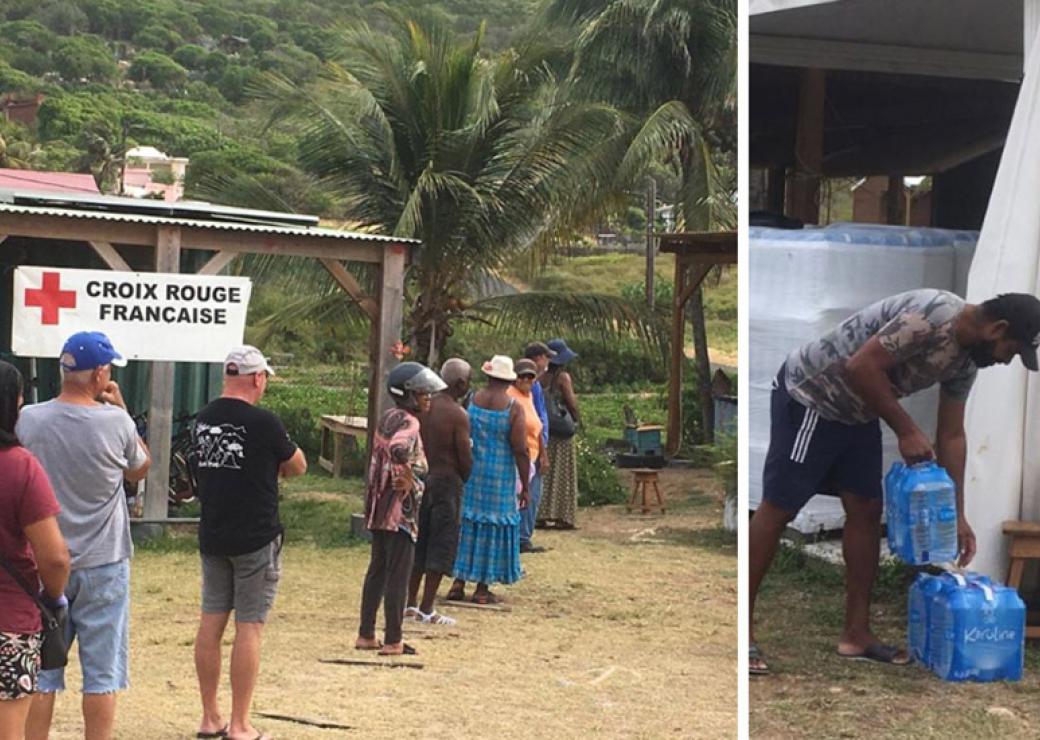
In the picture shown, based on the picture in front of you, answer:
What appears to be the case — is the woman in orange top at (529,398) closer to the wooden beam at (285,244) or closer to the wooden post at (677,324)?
the wooden beam at (285,244)

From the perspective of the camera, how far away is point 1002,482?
6223mm

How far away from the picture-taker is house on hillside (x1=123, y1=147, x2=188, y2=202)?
150ft

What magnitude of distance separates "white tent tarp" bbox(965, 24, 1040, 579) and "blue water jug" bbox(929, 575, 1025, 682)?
47 cm

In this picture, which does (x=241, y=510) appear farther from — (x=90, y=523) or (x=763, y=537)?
(x=763, y=537)

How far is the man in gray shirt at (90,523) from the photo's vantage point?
4980 millimetres

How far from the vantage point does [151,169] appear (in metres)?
48.9

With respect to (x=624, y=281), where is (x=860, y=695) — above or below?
below

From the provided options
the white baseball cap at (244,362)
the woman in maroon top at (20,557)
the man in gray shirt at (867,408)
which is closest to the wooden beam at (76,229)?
the white baseball cap at (244,362)

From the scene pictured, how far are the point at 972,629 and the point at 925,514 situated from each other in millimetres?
443

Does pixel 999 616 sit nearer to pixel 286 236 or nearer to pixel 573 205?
pixel 286 236

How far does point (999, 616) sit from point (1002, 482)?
71 cm

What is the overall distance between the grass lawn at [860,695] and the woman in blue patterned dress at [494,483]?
7.34 ft

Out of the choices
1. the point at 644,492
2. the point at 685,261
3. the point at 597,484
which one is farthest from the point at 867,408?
the point at 685,261

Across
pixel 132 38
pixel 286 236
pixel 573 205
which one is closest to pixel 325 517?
pixel 286 236
